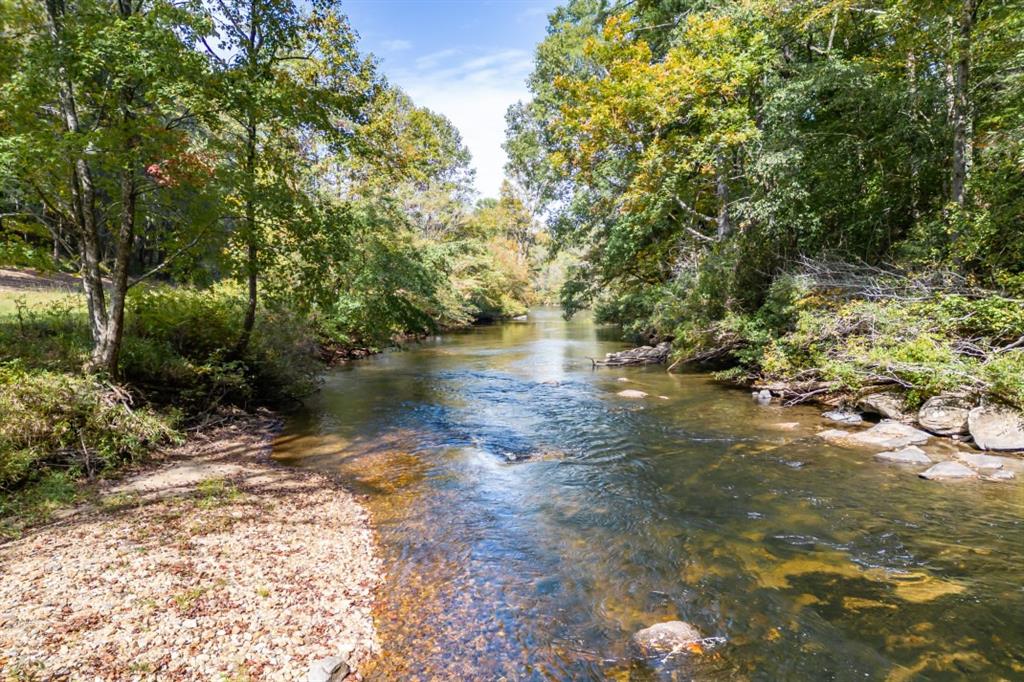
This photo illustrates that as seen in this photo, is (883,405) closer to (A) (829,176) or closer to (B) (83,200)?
(A) (829,176)

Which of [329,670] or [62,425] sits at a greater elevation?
[62,425]

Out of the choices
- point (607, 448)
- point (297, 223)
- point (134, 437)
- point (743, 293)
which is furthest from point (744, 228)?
point (134, 437)

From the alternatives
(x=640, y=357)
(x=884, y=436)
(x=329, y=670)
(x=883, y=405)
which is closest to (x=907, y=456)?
(x=884, y=436)

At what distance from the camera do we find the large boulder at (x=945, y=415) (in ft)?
29.9

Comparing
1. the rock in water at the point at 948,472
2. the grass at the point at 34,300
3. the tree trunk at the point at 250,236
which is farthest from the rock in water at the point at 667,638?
the grass at the point at 34,300

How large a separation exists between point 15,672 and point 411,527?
3.87m

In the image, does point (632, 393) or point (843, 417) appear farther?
point (632, 393)

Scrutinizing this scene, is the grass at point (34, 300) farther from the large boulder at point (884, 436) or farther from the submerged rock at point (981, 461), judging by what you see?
the submerged rock at point (981, 461)

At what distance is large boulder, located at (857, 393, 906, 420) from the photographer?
10195 mm

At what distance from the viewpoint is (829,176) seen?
13375 mm

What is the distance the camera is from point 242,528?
576 cm

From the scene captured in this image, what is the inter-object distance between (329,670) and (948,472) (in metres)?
9.03

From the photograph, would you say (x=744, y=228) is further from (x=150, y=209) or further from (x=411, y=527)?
(x=150, y=209)

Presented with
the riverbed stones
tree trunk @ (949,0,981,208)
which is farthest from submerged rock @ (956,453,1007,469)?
the riverbed stones
